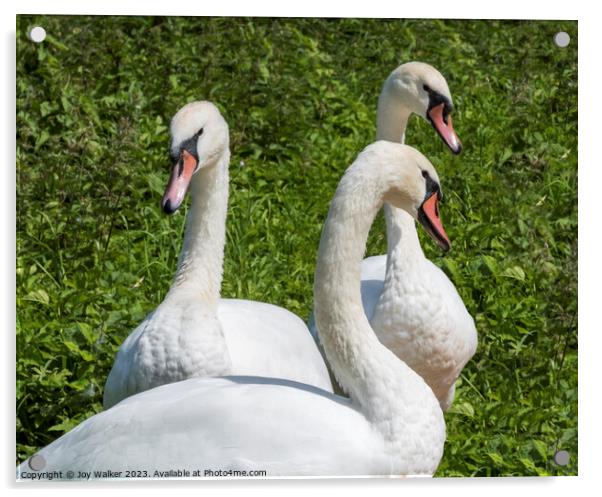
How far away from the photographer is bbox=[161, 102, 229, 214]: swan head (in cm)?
405

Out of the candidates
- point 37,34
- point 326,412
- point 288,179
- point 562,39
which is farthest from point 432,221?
point 37,34

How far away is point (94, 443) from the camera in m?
3.87

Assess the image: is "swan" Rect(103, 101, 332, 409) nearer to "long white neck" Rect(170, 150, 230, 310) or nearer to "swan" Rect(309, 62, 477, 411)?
"long white neck" Rect(170, 150, 230, 310)

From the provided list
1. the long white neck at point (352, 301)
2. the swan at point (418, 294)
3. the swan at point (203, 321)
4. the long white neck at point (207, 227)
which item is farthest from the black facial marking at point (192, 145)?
the swan at point (418, 294)

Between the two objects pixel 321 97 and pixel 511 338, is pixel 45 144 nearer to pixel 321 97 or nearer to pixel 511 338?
pixel 321 97

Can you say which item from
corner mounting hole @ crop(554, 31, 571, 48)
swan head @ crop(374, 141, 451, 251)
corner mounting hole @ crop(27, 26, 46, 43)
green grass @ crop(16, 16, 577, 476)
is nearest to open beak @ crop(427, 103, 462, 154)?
green grass @ crop(16, 16, 577, 476)

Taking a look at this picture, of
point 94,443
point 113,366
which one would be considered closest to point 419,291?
point 113,366

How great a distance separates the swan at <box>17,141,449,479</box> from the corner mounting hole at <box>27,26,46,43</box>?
1.02 m

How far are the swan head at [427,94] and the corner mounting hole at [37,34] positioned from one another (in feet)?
3.64

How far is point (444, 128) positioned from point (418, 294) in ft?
1.66

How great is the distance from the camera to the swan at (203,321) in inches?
164

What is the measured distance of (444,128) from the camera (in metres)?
4.69

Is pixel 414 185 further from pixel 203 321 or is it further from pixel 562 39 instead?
pixel 562 39

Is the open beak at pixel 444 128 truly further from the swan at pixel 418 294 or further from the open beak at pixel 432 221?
the open beak at pixel 432 221
